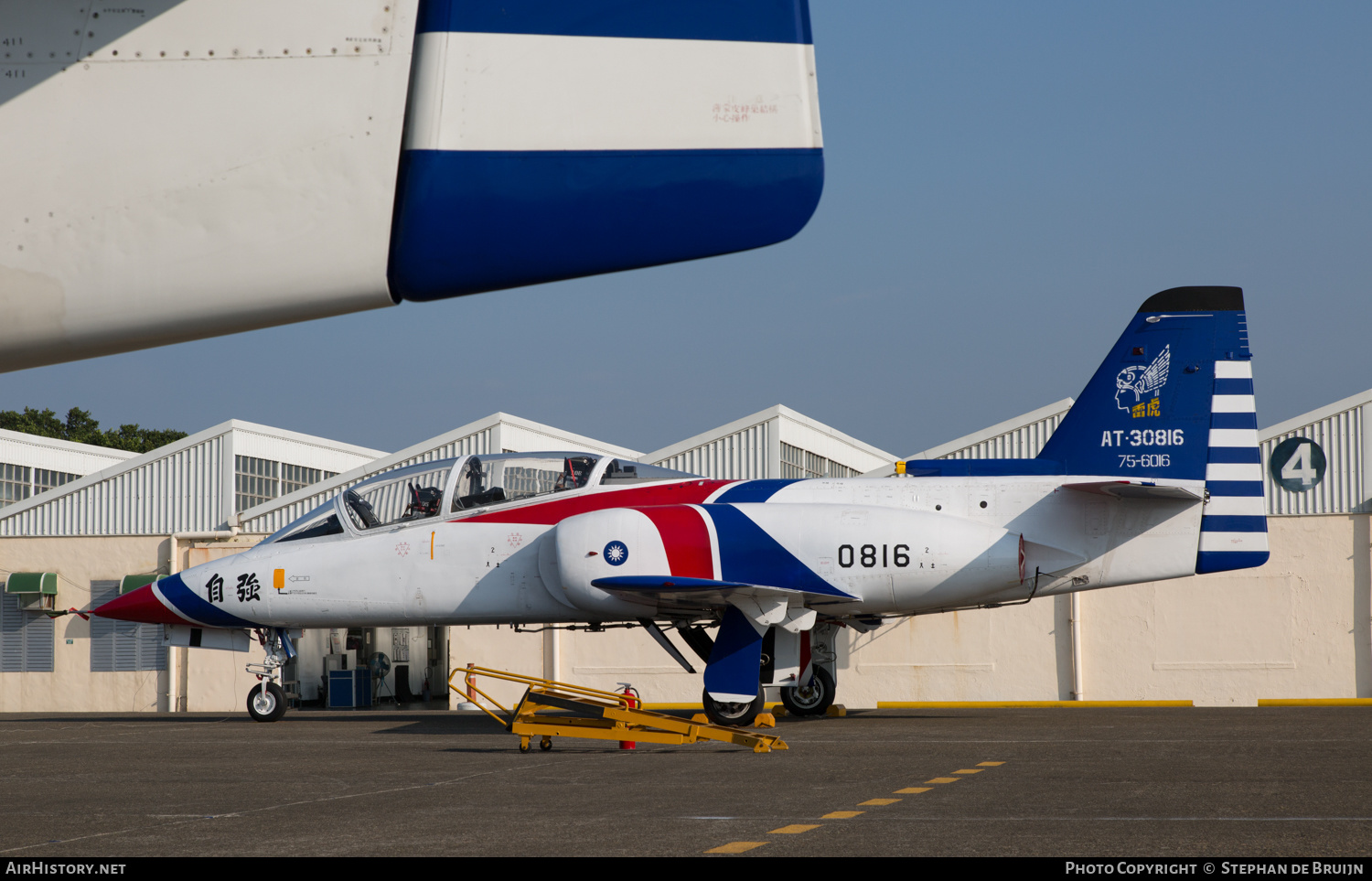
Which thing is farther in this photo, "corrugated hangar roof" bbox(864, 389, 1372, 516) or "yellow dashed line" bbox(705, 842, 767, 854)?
"corrugated hangar roof" bbox(864, 389, 1372, 516)

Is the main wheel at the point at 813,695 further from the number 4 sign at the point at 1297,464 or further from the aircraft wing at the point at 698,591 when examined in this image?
the number 4 sign at the point at 1297,464

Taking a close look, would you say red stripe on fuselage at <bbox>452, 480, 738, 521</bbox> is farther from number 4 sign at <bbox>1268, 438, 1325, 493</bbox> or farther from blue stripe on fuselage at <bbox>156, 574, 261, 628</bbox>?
number 4 sign at <bbox>1268, 438, 1325, 493</bbox>

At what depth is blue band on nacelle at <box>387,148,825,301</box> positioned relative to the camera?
3178mm

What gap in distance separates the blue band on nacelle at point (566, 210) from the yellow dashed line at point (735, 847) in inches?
142

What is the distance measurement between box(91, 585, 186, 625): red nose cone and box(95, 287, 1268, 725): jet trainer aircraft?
220mm

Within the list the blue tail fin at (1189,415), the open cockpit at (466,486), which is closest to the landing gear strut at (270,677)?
the open cockpit at (466,486)

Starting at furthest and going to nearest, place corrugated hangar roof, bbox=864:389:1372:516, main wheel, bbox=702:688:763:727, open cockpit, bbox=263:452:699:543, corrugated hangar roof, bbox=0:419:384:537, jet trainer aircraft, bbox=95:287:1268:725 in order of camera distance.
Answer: corrugated hangar roof, bbox=0:419:384:537
corrugated hangar roof, bbox=864:389:1372:516
open cockpit, bbox=263:452:699:543
jet trainer aircraft, bbox=95:287:1268:725
main wheel, bbox=702:688:763:727

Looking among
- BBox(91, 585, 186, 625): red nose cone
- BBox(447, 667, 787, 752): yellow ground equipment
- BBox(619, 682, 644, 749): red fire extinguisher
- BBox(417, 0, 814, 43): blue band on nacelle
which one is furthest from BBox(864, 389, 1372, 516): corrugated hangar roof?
BBox(417, 0, 814, 43): blue band on nacelle

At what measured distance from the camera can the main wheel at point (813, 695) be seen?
1744 centimetres

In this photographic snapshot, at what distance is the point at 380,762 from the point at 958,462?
27.0 ft

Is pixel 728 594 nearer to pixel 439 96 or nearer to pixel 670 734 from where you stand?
pixel 670 734

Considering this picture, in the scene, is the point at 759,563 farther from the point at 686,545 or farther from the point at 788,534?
the point at 686,545
